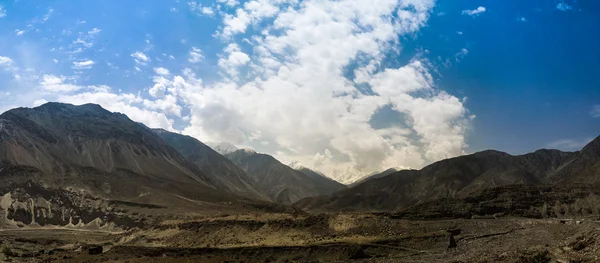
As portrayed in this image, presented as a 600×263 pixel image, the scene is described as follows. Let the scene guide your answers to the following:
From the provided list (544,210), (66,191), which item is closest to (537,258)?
(544,210)

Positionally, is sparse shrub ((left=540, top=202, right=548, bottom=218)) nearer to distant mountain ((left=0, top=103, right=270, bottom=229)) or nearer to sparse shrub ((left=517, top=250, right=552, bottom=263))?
sparse shrub ((left=517, top=250, right=552, bottom=263))

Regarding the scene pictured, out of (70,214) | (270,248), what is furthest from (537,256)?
(70,214)

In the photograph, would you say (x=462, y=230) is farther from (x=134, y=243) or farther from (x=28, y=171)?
(x=28, y=171)

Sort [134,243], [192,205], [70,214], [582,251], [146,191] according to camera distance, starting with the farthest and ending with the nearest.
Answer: [146,191], [192,205], [70,214], [134,243], [582,251]

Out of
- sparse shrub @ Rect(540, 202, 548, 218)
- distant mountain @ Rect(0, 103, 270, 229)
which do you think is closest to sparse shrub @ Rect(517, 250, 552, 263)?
sparse shrub @ Rect(540, 202, 548, 218)

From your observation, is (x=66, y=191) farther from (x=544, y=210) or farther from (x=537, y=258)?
(x=537, y=258)

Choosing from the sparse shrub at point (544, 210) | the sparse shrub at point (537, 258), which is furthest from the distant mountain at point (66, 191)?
Answer: the sparse shrub at point (537, 258)

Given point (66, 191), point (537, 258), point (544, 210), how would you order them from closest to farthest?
1. point (537, 258)
2. point (544, 210)
3. point (66, 191)

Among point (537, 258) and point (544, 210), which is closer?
point (537, 258)

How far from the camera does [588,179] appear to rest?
4569 inches

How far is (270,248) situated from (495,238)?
22.6 m

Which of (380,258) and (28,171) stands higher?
(28,171)

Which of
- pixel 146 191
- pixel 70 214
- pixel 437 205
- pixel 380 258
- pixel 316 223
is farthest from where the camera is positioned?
pixel 146 191

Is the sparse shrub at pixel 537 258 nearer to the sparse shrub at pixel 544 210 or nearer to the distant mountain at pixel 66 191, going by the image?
the sparse shrub at pixel 544 210
